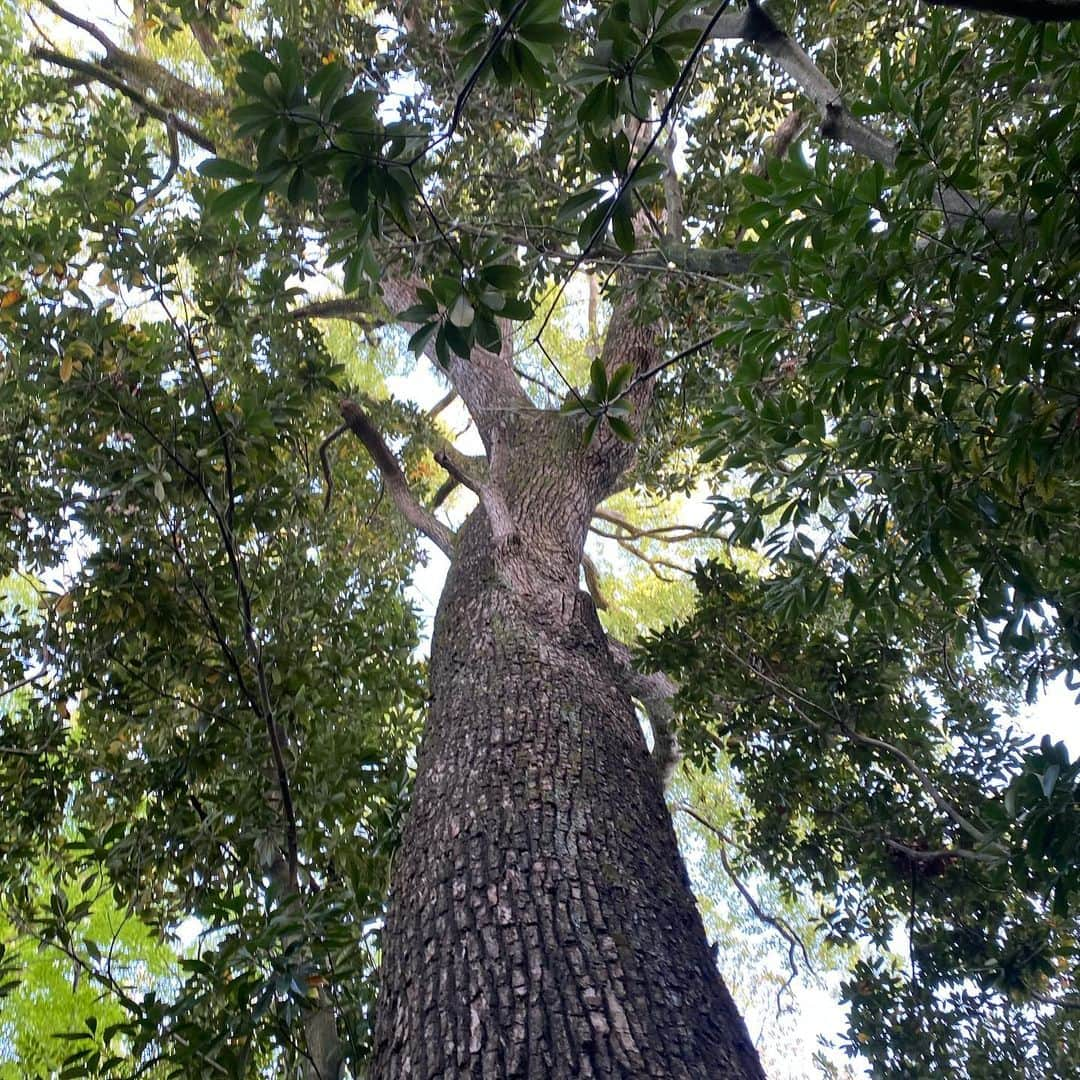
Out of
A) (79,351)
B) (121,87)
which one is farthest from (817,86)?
(121,87)

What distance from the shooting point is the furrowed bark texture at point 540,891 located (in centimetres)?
154

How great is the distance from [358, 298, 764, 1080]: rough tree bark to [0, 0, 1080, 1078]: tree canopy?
35cm

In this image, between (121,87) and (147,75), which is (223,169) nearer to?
(121,87)

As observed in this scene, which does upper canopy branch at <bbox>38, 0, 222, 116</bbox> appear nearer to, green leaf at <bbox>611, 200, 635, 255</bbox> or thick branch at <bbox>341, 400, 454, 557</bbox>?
thick branch at <bbox>341, 400, 454, 557</bbox>

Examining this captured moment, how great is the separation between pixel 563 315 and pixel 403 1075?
8.37 meters

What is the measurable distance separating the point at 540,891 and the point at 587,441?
3.68 ft

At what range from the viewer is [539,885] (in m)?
1.90

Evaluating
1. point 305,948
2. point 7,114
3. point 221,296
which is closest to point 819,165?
point 305,948

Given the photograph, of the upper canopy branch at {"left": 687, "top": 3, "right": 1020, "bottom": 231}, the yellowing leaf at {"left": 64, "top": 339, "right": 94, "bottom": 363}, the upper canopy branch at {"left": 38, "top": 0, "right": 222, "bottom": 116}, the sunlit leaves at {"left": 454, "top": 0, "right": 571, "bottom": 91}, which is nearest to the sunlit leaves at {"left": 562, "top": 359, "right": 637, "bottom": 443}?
the sunlit leaves at {"left": 454, "top": 0, "right": 571, "bottom": 91}

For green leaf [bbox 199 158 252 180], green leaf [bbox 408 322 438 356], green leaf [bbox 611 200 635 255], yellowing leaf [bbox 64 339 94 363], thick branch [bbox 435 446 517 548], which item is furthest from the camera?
thick branch [bbox 435 446 517 548]

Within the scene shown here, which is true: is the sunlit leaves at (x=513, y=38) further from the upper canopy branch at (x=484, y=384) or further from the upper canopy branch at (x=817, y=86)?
the upper canopy branch at (x=484, y=384)

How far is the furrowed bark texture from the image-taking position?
154 centimetres

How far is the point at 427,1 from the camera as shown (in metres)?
4.36

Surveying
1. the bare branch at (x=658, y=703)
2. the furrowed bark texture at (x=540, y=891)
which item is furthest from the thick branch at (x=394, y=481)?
the furrowed bark texture at (x=540, y=891)
